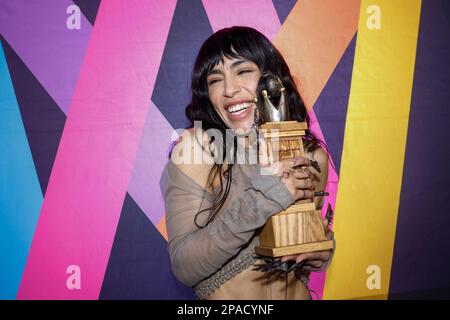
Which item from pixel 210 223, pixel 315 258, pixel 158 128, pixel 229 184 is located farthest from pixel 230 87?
pixel 158 128

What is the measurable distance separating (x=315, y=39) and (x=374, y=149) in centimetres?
59

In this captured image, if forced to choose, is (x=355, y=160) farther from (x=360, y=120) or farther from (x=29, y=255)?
(x=29, y=255)

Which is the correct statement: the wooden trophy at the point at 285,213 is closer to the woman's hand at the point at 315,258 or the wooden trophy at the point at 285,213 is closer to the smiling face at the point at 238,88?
the woman's hand at the point at 315,258

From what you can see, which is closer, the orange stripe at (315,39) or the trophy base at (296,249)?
the trophy base at (296,249)

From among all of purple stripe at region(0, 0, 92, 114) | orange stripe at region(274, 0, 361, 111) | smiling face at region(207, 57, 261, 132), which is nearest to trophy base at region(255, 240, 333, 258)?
smiling face at region(207, 57, 261, 132)

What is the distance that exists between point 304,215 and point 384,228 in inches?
50.3


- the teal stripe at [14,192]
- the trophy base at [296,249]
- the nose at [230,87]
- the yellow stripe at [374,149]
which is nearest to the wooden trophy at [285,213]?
the trophy base at [296,249]

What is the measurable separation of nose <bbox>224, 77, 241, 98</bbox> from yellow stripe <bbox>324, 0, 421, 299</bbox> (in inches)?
37.8

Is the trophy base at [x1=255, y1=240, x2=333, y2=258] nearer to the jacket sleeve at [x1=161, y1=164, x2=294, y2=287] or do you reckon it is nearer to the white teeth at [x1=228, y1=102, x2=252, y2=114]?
the jacket sleeve at [x1=161, y1=164, x2=294, y2=287]

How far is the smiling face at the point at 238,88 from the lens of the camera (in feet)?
4.38

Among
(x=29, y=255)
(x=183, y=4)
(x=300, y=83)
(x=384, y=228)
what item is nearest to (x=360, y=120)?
(x=300, y=83)

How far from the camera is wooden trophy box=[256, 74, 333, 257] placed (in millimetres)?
991

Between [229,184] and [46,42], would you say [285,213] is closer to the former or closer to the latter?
[229,184]

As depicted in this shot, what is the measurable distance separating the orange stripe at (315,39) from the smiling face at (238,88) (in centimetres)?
75
